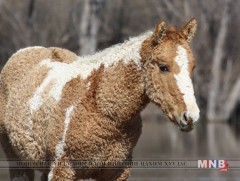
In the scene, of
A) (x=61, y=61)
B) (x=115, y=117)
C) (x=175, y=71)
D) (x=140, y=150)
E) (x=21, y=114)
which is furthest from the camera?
(x=140, y=150)

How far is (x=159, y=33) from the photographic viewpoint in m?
6.35

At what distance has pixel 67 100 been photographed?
22.8 ft

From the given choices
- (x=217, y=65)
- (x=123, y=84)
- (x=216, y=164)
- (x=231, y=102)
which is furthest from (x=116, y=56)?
(x=217, y=65)

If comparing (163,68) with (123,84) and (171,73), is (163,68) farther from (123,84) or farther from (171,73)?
(123,84)

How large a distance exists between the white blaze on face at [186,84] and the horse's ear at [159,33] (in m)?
0.18

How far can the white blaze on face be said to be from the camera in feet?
19.5

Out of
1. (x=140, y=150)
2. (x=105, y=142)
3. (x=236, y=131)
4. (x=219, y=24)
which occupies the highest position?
(x=219, y=24)

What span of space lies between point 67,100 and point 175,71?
122cm

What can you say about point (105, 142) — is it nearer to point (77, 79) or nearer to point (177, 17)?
point (77, 79)

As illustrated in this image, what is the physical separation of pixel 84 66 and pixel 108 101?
647mm

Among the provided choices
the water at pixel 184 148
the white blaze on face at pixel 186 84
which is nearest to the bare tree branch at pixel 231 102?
the water at pixel 184 148

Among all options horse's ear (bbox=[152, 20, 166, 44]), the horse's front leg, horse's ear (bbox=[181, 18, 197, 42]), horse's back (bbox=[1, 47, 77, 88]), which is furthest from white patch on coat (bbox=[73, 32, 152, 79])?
horse's back (bbox=[1, 47, 77, 88])

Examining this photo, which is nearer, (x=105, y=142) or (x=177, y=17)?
(x=105, y=142)

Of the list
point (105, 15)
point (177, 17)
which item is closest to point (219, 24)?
point (177, 17)
